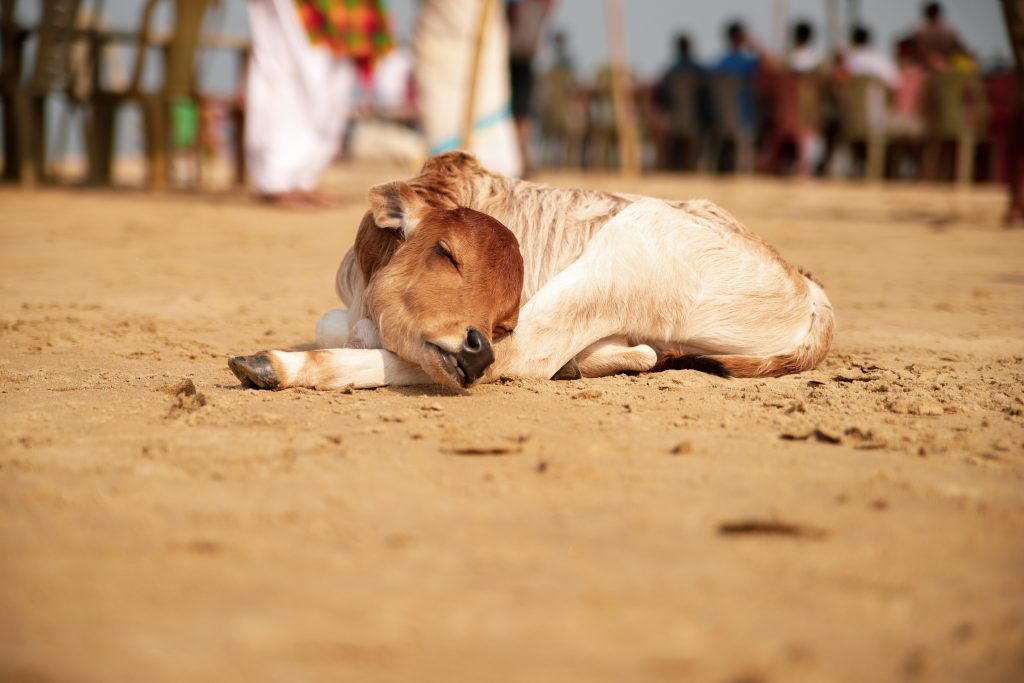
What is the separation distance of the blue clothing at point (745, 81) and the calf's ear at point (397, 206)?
45.0 feet

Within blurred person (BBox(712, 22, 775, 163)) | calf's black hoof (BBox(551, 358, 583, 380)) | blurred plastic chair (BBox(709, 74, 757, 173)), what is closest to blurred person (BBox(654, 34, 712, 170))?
blurred plastic chair (BBox(709, 74, 757, 173))

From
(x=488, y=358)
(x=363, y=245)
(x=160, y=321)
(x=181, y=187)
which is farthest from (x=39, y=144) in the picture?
(x=488, y=358)

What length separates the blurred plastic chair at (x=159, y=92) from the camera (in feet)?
38.1

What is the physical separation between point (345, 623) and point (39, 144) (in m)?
11.5

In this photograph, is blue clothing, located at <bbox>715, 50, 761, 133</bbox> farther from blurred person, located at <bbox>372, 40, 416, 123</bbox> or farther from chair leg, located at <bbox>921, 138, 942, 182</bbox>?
blurred person, located at <bbox>372, 40, 416, 123</bbox>

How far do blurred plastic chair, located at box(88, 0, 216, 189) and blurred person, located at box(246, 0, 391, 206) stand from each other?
1.98 meters

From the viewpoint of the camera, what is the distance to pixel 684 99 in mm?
17234

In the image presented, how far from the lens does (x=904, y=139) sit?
1666 centimetres

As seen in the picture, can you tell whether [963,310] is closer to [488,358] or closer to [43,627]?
[488,358]

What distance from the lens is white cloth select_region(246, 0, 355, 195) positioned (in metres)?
9.82

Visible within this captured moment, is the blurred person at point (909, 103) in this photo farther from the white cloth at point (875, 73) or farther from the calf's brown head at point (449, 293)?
the calf's brown head at point (449, 293)

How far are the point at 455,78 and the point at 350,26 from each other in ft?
3.31

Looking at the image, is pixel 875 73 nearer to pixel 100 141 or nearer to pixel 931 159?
pixel 931 159

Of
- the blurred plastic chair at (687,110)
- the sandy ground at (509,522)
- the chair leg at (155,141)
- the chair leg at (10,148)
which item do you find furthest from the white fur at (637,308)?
the blurred plastic chair at (687,110)
